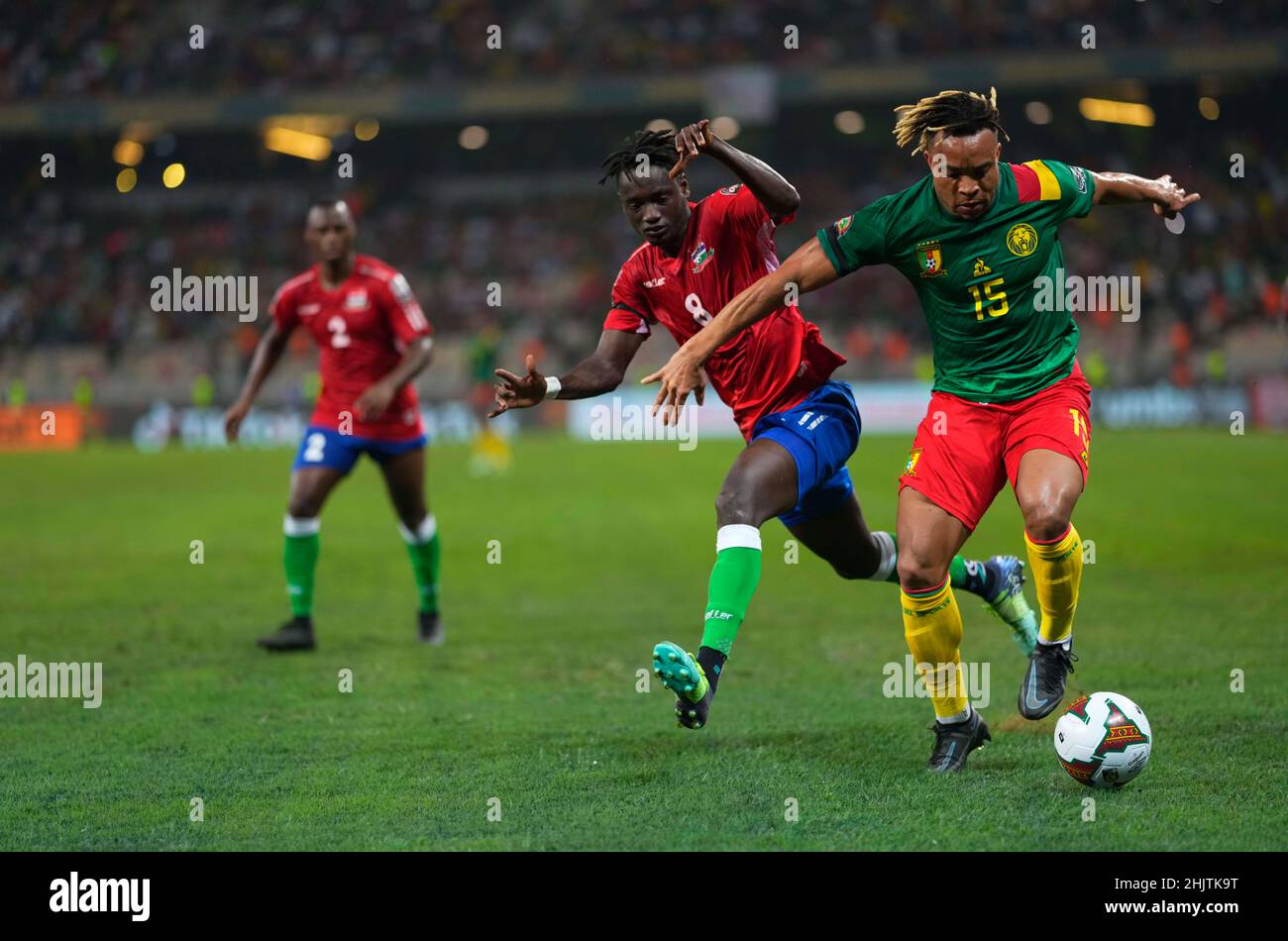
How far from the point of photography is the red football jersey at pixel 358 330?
9.09m

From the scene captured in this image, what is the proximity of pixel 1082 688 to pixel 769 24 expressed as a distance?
1320 inches

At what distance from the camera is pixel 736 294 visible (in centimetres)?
598

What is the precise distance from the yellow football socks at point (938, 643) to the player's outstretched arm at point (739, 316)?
1157 millimetres

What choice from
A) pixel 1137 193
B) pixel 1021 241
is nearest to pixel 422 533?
pixel 1021 241

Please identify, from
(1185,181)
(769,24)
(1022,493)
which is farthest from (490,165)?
(1022,493)

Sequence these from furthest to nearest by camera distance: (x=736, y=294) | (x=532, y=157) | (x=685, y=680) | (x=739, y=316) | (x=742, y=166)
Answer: (x=532, y=157)
(x=736, y=294)
(x=742, y=166)
(x=739, y=316)
(x=685, y=680)

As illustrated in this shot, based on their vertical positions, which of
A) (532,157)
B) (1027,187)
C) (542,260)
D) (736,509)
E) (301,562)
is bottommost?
(736,509)

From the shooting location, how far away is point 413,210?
4206 cm

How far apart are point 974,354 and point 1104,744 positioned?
1.57 meters

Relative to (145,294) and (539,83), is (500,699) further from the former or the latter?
(145,294)

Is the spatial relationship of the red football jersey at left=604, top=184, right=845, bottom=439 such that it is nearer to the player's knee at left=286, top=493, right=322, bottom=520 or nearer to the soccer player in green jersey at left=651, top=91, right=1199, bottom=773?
the soccer player in green jersey at left=651, top=91, right=1199, bottom=773

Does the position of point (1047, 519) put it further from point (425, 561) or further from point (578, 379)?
point (425, 561)

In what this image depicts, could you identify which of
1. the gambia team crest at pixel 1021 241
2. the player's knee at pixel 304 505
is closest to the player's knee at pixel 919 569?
the gambia team crest at pixel 1021 241

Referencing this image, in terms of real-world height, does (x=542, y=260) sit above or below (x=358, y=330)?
above
